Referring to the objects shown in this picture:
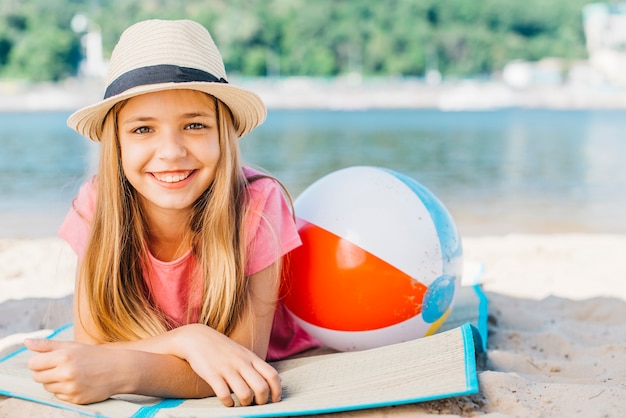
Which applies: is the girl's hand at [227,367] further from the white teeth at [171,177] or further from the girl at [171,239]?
the white teeth at [171,177]

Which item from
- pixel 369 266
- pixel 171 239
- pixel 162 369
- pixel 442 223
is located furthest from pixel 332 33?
pixel 162 369

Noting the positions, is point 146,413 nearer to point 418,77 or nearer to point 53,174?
point 53,174

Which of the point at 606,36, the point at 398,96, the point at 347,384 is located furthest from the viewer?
the point at 606,36

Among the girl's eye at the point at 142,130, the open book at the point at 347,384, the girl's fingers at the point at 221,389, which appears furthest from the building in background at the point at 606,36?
the girl's fingers at the point at 221,389

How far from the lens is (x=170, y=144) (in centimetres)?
260

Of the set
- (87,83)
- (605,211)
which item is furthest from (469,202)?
(87,83)

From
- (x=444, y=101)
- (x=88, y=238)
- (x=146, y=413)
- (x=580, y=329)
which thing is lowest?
(x=444, y=101)

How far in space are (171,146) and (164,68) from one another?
0.88 feet

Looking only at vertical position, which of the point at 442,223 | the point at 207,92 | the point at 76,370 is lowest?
the point at 76,370

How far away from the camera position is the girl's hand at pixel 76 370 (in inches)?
93.8

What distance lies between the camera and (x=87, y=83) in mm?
72000

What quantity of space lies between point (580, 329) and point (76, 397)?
105 inches

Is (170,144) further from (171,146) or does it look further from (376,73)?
(376,73)

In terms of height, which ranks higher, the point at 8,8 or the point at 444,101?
the point at 8,8
